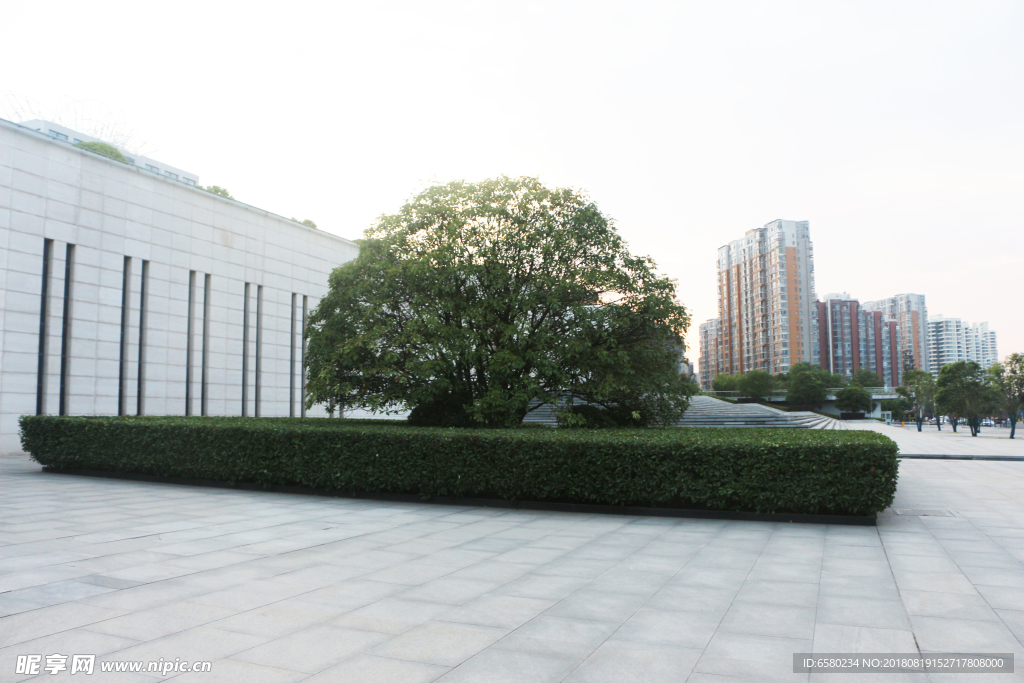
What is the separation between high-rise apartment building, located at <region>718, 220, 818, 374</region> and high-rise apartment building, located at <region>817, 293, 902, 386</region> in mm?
6396

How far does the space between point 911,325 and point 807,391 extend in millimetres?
61604

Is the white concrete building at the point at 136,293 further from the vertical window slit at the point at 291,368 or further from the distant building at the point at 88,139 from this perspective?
the distant building at the point at 88,139

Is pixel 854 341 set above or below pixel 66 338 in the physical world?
above

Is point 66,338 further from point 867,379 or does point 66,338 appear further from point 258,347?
point 867,379

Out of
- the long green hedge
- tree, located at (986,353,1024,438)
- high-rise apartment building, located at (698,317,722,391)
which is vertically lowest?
the long green hedge

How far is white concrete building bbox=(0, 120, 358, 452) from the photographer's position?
18.1 m

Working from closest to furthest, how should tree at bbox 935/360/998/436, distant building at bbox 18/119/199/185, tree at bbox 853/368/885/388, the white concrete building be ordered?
the white concrete building → tree at bbox 935/360/998/436 → distant building at bbox 18/119/199/185 → tree at bbox 853/368/885/388

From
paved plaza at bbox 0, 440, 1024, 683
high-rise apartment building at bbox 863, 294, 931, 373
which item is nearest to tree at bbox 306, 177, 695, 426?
paved plaza at bbox 0, 440, 1024, 683

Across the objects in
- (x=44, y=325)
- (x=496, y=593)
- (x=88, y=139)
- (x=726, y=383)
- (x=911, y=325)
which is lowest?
(x=496, y=593)

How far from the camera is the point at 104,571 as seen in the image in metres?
5.59

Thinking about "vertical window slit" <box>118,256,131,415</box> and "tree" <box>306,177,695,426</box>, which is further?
"vertical window slit" <box>118,256,131,415</box>

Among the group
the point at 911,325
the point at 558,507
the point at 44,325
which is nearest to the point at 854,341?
the point at 911,325

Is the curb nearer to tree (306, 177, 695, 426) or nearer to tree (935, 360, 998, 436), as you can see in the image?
tree (306, 177, 695, 426)

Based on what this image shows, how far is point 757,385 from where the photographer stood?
8500cm
